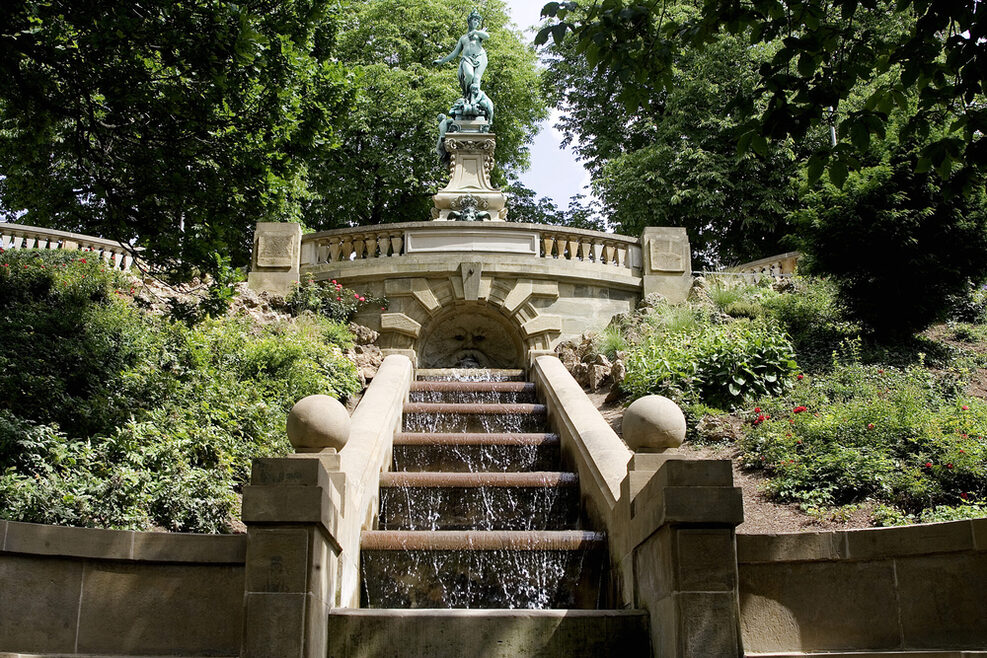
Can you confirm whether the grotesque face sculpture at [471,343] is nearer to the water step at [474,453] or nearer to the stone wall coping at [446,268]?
the stone wall coping at [446,268]

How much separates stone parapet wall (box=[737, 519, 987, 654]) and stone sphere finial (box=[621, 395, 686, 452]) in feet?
3.21

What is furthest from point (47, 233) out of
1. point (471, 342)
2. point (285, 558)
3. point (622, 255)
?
point (285, 558)

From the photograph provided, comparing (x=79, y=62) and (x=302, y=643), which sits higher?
(x=79, y=62)

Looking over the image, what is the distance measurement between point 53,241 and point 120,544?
49.6ft

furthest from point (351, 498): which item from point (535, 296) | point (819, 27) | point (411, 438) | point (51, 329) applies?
point (535, 296)

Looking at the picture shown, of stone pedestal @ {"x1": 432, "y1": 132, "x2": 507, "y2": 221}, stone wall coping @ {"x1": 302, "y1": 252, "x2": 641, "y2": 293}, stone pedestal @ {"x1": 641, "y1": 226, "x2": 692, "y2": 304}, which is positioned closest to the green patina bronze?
stone pedestal @ {"x1": 432, "y1": 132, "x2": 507, "y2": 221}

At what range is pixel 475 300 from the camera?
53.8ft

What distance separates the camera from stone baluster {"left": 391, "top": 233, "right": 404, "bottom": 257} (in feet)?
55.3

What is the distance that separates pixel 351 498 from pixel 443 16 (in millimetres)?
24669

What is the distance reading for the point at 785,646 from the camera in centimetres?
582

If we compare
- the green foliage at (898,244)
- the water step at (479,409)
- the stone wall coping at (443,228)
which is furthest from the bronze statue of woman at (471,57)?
the water step at (479,409)

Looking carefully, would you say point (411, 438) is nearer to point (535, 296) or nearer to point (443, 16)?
point (535, 296)

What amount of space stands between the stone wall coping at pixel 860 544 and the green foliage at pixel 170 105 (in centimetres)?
682

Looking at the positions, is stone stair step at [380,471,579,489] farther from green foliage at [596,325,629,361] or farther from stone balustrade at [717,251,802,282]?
stone balustrade at [717,251,802,282]
